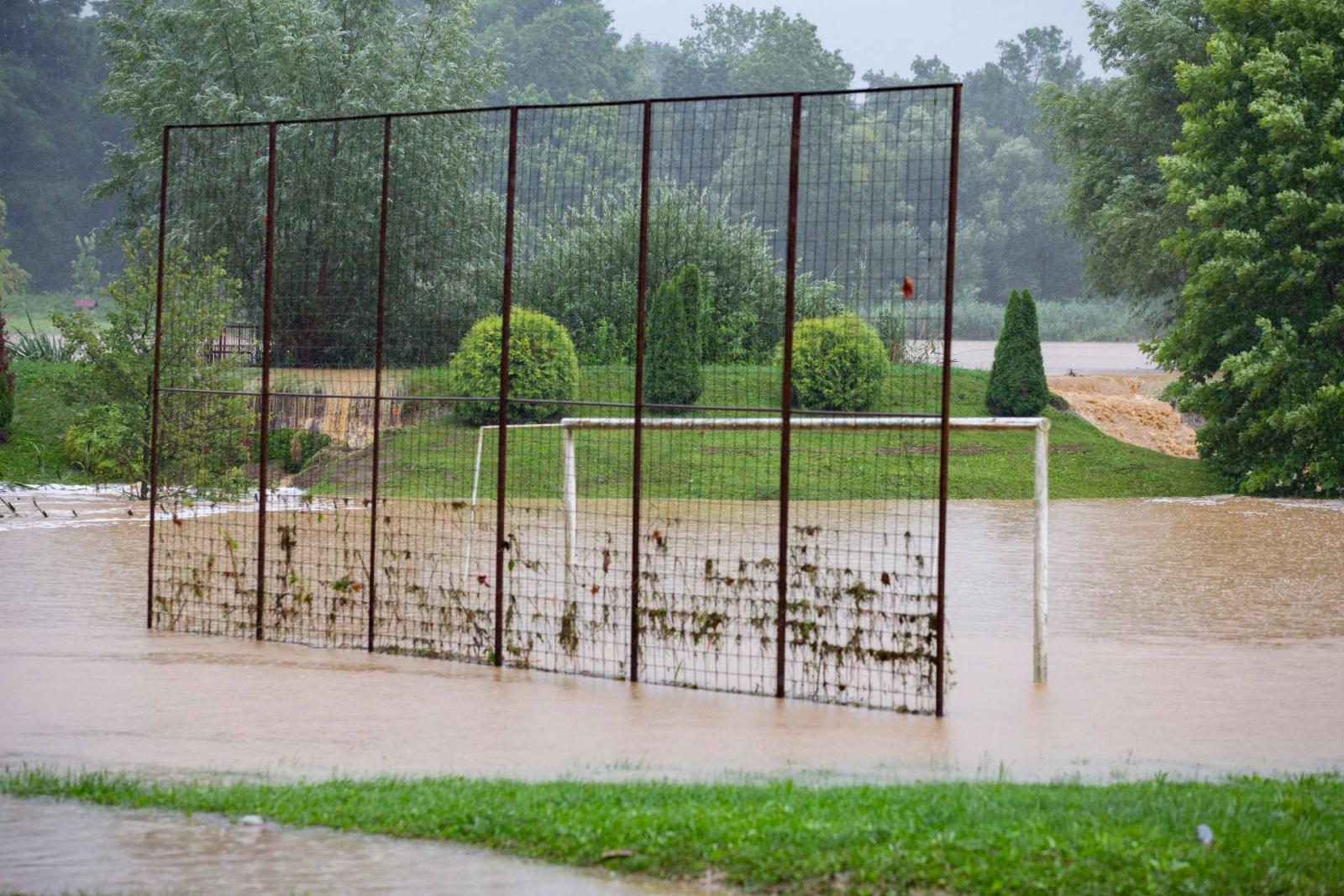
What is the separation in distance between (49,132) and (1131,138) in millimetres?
48022

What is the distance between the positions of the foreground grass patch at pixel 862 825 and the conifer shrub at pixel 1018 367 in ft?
66.7

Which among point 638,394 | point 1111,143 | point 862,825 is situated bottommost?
point 862,825

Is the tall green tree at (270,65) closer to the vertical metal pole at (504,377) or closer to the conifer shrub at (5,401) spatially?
the conifer shrub at (5,401)

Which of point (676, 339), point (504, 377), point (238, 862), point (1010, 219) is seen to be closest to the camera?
point (238, 862)

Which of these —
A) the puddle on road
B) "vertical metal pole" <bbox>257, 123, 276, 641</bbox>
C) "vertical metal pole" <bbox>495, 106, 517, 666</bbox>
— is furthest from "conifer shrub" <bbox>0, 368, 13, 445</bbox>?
the puddle on road

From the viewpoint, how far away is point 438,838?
19.7 ft

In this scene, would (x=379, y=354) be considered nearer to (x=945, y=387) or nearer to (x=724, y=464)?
(x=945, y=387)

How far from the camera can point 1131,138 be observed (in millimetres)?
35344

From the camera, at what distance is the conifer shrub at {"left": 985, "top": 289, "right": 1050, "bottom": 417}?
2683 cm

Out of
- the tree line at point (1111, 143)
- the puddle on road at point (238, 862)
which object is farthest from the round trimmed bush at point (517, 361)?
the puddle on road at point (238, 862)

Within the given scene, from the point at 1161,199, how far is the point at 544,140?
26.0 m

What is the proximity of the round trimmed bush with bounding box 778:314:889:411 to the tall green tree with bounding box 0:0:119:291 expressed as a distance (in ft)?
199

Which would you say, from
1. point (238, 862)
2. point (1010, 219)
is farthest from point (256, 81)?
point (1010, 219)

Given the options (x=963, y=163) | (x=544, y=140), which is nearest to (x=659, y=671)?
(x=544, y=140)
